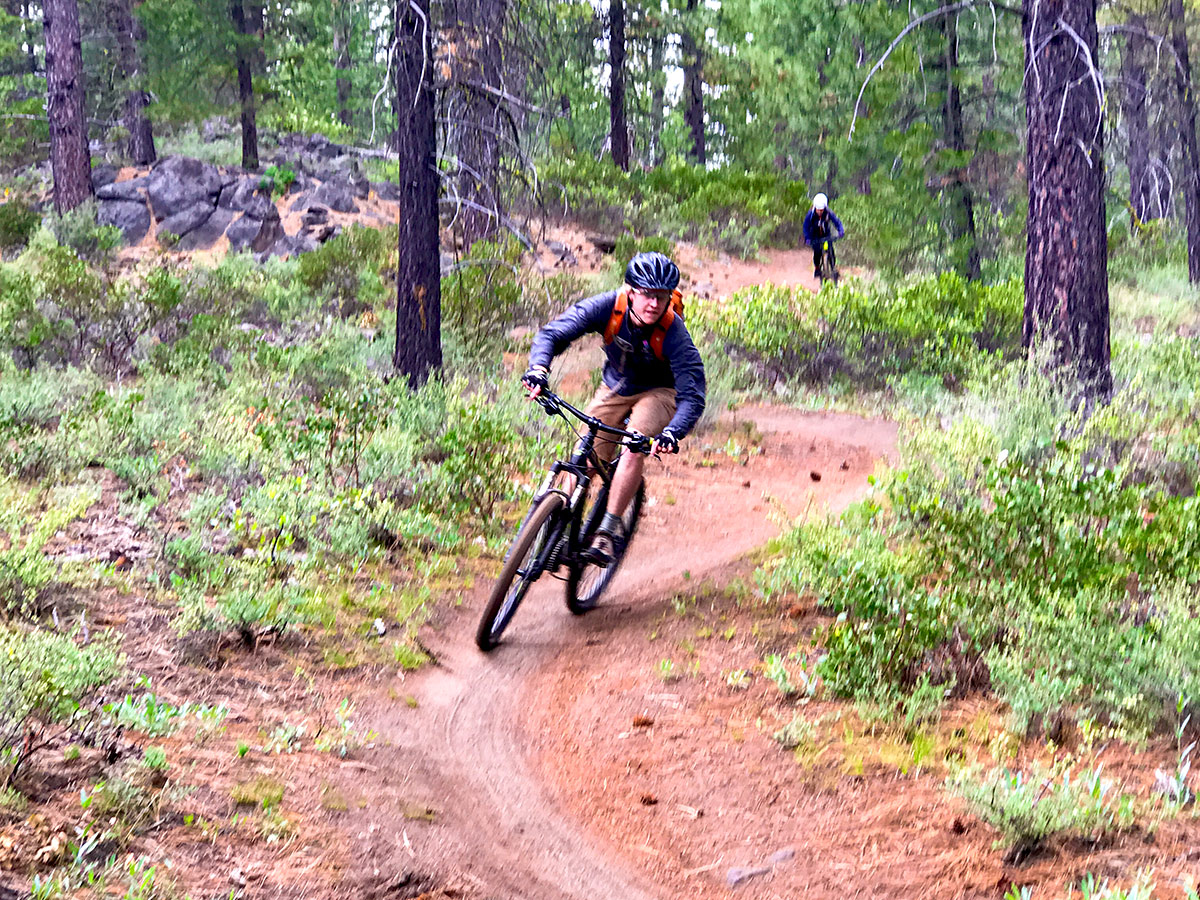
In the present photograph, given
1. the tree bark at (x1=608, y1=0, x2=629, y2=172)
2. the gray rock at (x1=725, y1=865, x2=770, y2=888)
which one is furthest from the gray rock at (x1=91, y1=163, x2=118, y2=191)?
the gray rock at (x1=725, y1=865, x2=770, y2=888)

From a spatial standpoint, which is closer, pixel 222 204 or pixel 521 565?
pixel 521 565

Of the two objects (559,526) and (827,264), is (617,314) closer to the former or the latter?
(559,526)

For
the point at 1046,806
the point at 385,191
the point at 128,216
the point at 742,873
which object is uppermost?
the point at 385,191

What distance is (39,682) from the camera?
403cm

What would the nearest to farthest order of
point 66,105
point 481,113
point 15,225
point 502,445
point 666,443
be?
point 666,443 < point 502,445 < point 481,113 < point 15,225 < point 66,105

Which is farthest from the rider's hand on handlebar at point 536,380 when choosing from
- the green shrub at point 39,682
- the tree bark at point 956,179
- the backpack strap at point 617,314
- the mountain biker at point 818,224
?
the mountain biker at point 818,224

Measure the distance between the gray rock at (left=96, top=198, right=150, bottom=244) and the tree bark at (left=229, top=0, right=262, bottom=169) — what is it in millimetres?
3378

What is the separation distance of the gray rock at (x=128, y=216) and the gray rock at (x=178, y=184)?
321mm

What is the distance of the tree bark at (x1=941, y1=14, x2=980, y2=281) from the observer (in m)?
17.1

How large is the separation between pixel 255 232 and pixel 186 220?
5.06 feet

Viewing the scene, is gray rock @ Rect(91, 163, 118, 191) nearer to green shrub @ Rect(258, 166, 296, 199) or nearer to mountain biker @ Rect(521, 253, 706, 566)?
green shrub @ Rect(258, 166, 296, 199)

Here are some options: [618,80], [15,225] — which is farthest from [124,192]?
[618,80]

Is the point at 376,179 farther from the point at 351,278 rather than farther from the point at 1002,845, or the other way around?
the point at 1002,845

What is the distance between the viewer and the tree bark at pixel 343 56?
95.9 ft
